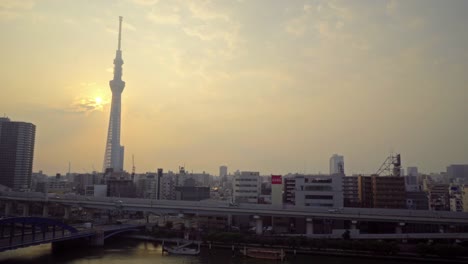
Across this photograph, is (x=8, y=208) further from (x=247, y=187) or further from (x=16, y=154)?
(x=16, y=154)

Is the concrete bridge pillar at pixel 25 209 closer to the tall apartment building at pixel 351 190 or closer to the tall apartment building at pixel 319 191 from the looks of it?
the tall apartment building at pixel 319 191

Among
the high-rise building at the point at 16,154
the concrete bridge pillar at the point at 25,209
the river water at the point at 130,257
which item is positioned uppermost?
the high-rise building at the point at 16,154

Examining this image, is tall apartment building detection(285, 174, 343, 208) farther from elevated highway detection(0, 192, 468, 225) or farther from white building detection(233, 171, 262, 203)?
white building detection(233, 171, 262, 203)

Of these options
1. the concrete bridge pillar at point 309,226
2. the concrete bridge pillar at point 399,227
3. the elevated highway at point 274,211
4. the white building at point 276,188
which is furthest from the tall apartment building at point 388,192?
the concrete bridge pillar at point 309,226

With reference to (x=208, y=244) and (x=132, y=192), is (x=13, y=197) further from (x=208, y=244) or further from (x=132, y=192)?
(x=208, y=244)

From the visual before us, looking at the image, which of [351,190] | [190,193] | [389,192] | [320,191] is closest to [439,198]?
[351,190]

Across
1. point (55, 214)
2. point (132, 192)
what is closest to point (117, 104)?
point (132, 192)
